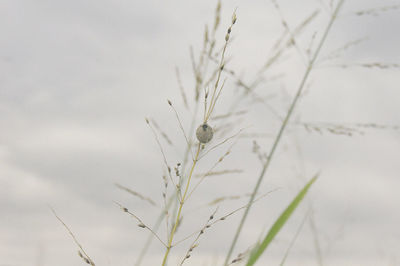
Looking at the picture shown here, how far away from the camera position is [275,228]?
142 centimetres

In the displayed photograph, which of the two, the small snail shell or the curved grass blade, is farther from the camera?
the curved grass blade

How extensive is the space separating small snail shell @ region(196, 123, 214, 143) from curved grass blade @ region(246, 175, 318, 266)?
0.34m

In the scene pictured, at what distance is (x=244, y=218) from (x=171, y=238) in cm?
63

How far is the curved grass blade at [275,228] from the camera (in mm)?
1373

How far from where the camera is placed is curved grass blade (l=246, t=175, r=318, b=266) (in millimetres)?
1373

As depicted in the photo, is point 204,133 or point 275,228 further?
point 275,228

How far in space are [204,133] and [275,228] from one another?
0.37 metres

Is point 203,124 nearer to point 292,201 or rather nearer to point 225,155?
point 225,155

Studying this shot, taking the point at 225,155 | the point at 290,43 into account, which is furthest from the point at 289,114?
the point at 225,155

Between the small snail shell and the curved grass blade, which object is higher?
the small snail shell

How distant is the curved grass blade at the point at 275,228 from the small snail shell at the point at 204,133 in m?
0.34

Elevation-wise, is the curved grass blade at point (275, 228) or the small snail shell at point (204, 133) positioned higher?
the small snail shell at point (204, 133)

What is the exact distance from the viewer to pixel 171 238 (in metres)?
1.23

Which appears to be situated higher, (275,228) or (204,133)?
(204,133)
